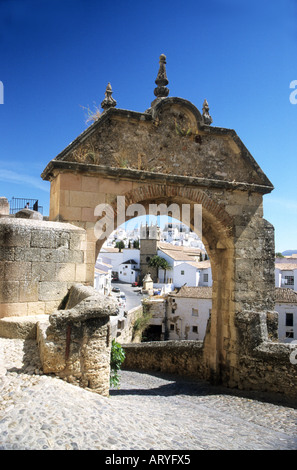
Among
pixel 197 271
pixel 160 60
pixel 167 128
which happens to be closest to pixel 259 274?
pixel 167 128

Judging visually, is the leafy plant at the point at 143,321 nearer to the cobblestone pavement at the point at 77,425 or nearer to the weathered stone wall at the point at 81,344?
the cobblestone pavement at the point at 77,425

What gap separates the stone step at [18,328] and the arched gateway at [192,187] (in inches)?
98.2

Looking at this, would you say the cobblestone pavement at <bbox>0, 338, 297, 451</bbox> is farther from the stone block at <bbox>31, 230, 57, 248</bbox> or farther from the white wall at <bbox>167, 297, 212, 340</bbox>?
the white wall at <bbox>167, 297, 212, 340</bbox>

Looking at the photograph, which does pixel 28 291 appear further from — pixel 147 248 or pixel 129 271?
pixel 129 271

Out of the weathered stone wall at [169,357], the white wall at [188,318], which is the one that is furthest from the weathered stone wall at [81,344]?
the white wall at [188,318]

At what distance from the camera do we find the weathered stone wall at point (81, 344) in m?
3.23

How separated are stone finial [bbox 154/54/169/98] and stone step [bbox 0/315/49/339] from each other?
18.7 feet

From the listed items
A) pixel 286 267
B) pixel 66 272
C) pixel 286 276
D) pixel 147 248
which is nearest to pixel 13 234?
pixel 66 272

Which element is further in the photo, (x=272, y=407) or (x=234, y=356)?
(x=234, y=356)

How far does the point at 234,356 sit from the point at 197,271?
31.2m

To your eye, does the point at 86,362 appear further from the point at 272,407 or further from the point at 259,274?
the point at 259,274

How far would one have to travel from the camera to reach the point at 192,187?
7742mm
